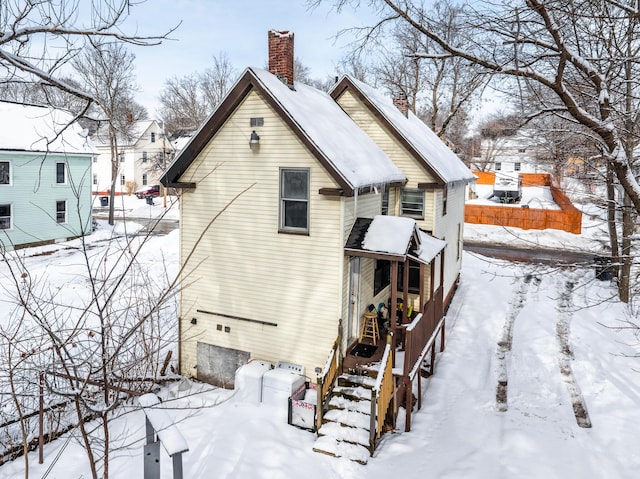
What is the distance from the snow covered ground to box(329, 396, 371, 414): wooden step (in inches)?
33.1

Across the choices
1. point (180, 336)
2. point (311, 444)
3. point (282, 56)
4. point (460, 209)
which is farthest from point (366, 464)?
point (460, 209)

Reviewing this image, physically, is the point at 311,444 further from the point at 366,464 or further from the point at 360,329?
the point at 360,329

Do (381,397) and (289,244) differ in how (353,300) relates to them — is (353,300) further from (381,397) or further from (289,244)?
(381,397)

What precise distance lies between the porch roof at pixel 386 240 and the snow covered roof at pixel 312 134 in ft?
3.53

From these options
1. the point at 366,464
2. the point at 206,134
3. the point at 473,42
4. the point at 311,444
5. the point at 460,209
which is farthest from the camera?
the point at 460,209

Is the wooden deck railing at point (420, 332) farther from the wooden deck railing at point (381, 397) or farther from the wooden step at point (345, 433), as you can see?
the wooden step at point (345, 433)

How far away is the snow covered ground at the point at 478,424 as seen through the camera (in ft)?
31.1

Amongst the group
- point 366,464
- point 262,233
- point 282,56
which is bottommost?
point 366,464

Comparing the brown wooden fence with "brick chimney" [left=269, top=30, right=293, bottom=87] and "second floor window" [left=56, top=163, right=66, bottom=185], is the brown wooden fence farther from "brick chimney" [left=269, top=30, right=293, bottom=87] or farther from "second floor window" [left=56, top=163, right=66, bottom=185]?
"second floor window" [left=56, top=163, right=66, bottom=185]

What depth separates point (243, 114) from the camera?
1265cm

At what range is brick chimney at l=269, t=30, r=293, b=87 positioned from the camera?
13.7 meters

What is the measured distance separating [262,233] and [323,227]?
1775 mm

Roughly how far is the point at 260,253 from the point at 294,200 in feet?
5.64

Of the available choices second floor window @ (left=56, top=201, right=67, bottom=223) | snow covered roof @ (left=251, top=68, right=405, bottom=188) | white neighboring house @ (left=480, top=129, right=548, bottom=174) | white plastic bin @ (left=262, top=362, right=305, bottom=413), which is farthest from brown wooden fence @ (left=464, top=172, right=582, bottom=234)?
second floor window @ (left=56, top=201, right=67, bottom=223)
